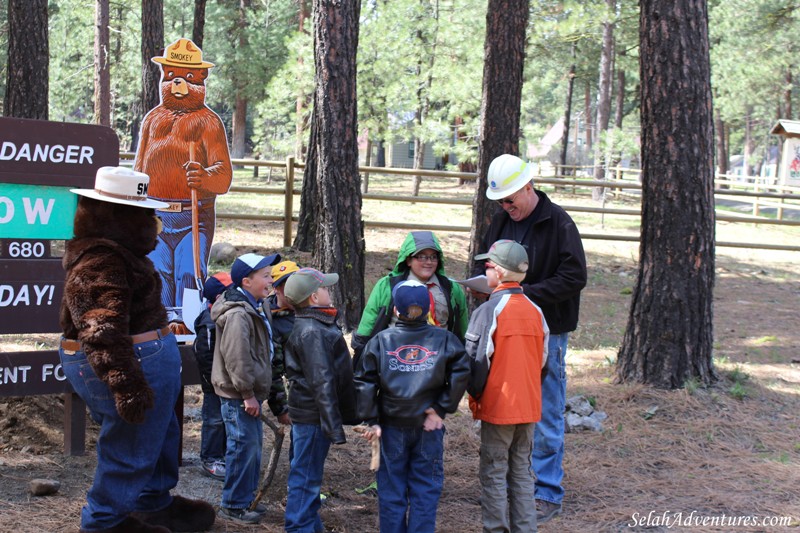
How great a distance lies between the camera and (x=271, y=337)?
436 cm

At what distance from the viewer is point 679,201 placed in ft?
20.1

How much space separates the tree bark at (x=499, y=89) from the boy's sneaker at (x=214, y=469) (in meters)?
4.29

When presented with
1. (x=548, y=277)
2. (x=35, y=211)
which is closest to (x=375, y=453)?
(x=548, y=277)

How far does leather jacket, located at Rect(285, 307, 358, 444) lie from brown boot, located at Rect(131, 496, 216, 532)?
0.69 metres

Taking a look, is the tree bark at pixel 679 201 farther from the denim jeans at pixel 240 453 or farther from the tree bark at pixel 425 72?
the tree bark at pixel 425 72

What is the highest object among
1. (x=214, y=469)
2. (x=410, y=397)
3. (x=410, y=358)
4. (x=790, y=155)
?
(x=790, y=155)

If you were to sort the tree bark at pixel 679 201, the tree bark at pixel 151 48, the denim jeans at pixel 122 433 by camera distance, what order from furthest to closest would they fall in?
the tree bark at pixel 151 48 → the tree bark at pixel 679 201 → the denim jeans at pixel 122 433

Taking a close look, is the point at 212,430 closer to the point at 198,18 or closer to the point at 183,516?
the point at 183,516

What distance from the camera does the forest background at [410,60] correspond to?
1856cm

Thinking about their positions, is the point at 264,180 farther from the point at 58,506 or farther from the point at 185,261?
the point at 58,506

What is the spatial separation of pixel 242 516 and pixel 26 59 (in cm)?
593

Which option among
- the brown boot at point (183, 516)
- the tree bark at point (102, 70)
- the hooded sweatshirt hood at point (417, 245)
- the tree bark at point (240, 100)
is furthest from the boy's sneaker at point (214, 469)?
the tree bark at point (240, 100)

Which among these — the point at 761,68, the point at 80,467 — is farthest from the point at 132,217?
the point at 761,68

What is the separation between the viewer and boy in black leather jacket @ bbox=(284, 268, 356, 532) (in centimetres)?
374
